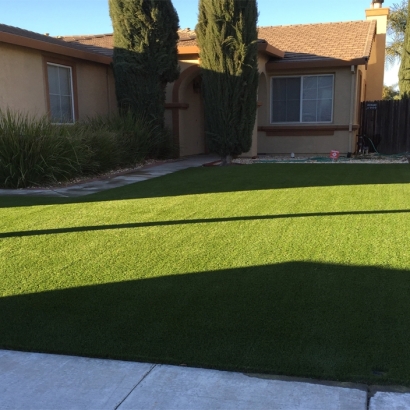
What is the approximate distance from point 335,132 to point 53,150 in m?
9.86

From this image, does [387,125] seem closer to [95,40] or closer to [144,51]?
[144,51]

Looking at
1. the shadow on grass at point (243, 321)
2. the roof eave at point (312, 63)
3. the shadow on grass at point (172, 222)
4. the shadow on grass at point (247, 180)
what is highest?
the roof eave at point (312, 63)

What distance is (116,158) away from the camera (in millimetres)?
12148

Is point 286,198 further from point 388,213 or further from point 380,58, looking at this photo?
point 380,58

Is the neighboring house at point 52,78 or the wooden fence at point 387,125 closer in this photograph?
the neighboring house at point 52,78

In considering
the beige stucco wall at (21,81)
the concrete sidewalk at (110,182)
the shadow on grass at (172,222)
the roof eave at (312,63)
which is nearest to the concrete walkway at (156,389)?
the shadow on grass at (172,222)

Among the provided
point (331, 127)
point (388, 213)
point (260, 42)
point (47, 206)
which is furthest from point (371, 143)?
point (47, 206)

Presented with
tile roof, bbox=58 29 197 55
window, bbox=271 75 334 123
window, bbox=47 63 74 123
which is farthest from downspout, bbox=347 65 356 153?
window, bbox=47 63 74 123

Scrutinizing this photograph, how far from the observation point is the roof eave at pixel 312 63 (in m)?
15.2

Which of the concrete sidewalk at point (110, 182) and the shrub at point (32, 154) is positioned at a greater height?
the shrub at point (32, 154)

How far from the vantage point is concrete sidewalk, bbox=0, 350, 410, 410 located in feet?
8.52

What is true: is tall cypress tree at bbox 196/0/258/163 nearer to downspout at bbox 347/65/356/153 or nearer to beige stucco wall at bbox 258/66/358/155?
beige stucco wall at bbox 258/66/358/155

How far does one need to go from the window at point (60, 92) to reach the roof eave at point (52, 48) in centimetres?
51

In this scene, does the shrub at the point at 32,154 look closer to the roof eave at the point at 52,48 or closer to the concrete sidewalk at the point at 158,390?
the roof eave at the point at 52,48
